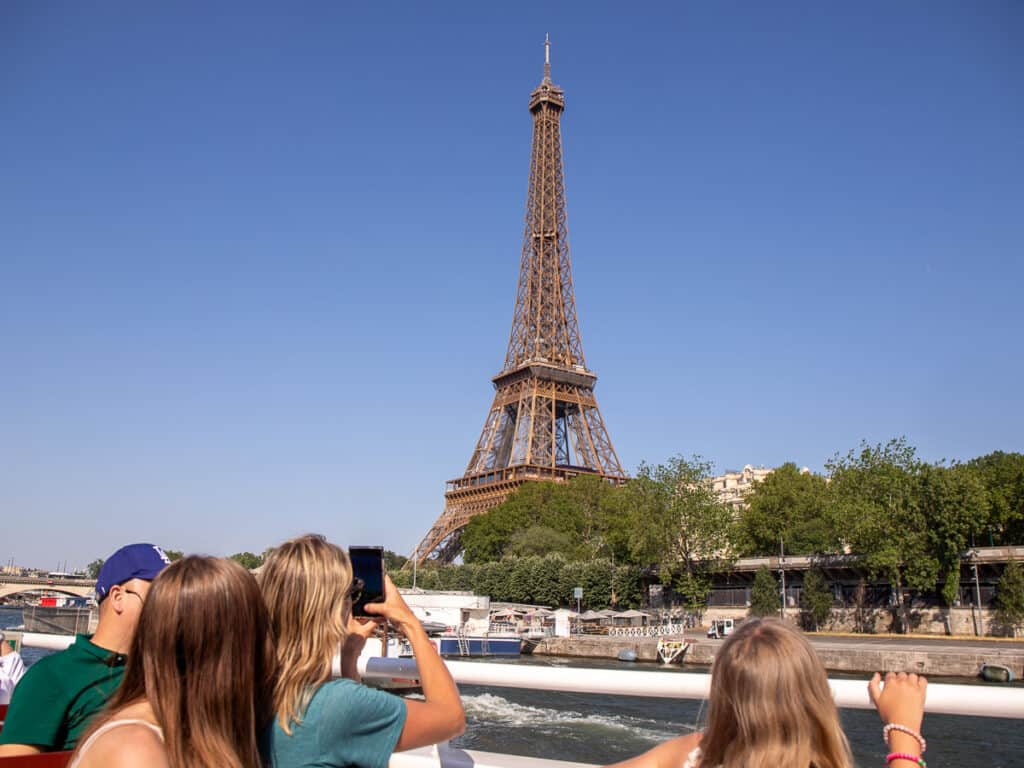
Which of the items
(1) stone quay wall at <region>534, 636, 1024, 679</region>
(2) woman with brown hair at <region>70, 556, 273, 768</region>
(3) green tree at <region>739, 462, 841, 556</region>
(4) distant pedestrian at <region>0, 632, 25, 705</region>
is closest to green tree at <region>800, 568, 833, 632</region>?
(1) stone quay wall at <region>534, 636, 1024, 679</region>

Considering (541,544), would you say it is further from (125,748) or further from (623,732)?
(125,748)

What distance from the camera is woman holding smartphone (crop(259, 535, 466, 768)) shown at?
6.91 feet

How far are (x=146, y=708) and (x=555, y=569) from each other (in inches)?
1880

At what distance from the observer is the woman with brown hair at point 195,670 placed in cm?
172

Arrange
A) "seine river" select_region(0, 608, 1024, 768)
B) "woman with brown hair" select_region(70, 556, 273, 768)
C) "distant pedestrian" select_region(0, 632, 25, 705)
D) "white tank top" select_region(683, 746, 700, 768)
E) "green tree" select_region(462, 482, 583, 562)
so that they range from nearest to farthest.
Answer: "woman with brown hair" select_region(70, 556, 273, 768), "white tank top" select_region(683, 746, 700, 768), "distant pedestrian" select_region(0, 632, 25, 705), "seine river" select_region(0, 608, 1024, 768), "green tree" select_region(462, 482, 583, 562)

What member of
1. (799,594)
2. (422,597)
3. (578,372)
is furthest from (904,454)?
(578,372)

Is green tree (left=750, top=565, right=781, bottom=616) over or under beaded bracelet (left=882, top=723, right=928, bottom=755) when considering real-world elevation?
under

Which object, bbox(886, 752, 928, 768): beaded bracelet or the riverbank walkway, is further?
the riverbank walkway

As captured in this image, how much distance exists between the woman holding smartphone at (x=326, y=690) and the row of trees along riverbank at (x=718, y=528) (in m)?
37.2

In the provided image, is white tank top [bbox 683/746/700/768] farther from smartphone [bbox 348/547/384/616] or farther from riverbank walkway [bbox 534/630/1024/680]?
riverbank walkway [bbox 534/630/1024/680]

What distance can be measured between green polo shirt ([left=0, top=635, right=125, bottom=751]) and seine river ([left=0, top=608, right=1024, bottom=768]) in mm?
10804

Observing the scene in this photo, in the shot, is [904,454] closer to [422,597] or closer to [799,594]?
[799,594]

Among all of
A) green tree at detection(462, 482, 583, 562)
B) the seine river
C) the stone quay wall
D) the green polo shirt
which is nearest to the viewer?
the green polo shirt

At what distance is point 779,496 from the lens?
5353cm
